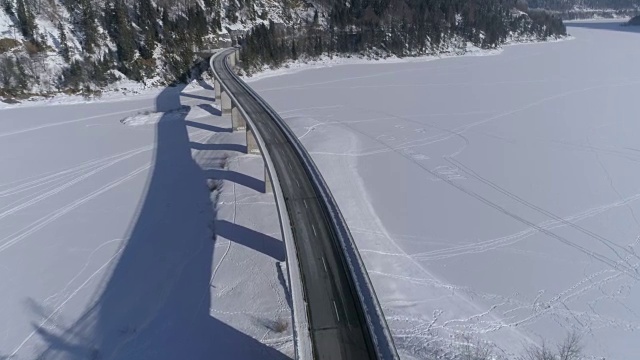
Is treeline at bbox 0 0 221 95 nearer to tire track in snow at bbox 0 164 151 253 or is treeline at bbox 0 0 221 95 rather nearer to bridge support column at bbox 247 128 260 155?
tire track in snow at bbox 0 164 151 253

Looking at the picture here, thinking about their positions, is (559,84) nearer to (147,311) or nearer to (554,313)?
(554,313)

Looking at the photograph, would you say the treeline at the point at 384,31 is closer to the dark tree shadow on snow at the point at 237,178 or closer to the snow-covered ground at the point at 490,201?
the snow-covered ground at the point at 490,201

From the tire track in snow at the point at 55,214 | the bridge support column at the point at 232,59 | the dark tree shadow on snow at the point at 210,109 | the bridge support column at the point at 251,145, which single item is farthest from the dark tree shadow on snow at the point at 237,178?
the bridge support column at the point at 232,59

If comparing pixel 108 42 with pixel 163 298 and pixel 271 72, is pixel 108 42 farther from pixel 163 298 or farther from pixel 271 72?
pixel 163 298

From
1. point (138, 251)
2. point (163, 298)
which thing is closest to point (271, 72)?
point (138, 251)

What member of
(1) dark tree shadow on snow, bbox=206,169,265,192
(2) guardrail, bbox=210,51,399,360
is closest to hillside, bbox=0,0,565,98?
(1) dark tree shadow on snow, bbox=206,169,265,192

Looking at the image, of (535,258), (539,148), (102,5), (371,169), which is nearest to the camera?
(535,258)

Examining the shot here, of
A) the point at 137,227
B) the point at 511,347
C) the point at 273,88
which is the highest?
the point at 273,88

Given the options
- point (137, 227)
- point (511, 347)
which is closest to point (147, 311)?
point (137, 227)
